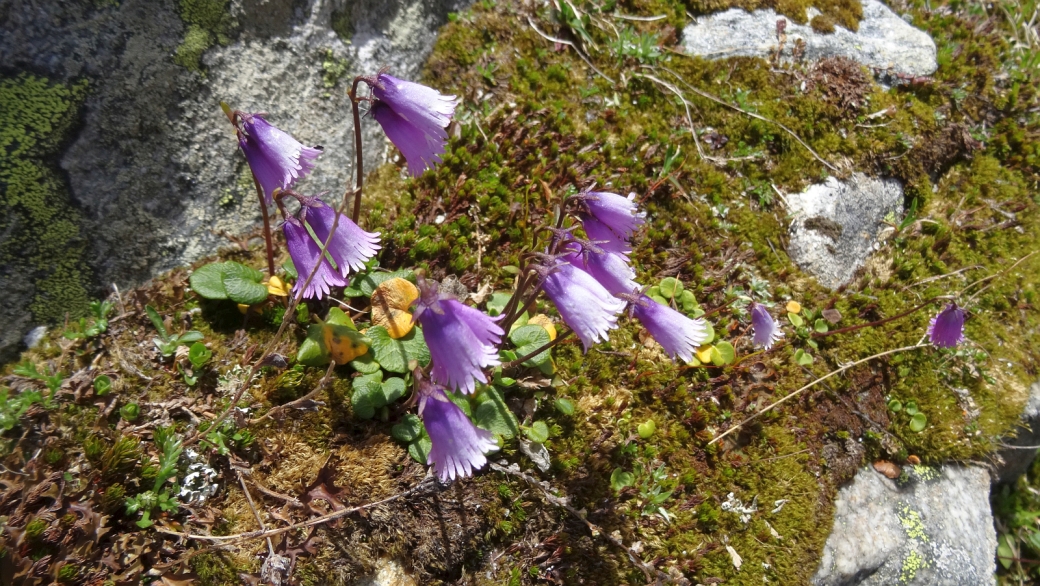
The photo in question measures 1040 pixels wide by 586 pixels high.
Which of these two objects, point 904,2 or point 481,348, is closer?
A: point 481,348

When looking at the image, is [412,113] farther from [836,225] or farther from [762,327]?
[836,225]

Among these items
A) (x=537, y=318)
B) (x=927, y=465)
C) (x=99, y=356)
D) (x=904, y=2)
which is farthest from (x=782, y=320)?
(x=99, y=356)

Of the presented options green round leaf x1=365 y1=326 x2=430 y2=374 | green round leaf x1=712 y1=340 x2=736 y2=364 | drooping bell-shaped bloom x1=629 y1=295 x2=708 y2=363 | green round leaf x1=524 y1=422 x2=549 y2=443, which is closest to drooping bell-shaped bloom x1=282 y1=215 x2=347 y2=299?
green round leaf x1=365 y1=326 x2=430 y2=374

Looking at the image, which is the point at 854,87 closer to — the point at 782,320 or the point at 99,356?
the point at 782,320

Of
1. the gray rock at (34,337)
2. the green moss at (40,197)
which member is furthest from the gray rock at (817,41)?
the gray rock at (34,337)

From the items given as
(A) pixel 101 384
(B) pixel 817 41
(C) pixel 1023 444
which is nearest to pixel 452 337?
(A) pixel 101 384

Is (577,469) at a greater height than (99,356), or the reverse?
(577,469)

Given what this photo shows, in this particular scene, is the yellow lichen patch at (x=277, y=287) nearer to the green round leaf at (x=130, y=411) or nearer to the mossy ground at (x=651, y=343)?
the mossy ground at (x=651, y=343)
